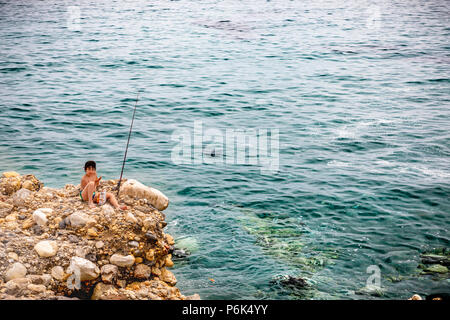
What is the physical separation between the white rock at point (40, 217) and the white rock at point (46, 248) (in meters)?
0.69

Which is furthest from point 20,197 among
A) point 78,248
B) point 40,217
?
point 78,248

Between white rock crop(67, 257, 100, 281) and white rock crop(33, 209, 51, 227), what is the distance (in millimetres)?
1215

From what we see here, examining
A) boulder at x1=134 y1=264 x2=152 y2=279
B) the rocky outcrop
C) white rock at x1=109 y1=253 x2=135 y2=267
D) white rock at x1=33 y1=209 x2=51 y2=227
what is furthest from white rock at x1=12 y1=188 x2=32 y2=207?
boulder at x1=134 y1=264 x2=152 y2=279

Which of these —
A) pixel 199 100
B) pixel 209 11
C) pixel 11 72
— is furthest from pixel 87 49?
pixel 209 11

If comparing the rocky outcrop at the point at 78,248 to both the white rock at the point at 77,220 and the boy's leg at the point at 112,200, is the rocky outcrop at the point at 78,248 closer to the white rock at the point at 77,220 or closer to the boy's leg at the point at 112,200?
the white rock at the point at 77,220

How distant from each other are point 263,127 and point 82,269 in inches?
494

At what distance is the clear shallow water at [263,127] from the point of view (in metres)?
10.7

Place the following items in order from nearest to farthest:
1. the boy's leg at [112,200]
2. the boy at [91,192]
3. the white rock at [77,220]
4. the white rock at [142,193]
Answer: the white rock at [77,220] < the boy at [91,192] < the boy's leg at [112,200] < the white rock at [142,193]

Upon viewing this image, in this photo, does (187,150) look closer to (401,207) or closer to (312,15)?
(401,207)

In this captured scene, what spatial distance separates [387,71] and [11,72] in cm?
2288

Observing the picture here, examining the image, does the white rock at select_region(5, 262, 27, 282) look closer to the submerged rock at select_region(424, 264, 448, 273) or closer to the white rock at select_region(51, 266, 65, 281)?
the white rock at select_region(51, 266, 65, 281)

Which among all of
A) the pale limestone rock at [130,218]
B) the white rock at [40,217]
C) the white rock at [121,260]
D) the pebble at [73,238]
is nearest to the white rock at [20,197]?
the white rock at [40,217]

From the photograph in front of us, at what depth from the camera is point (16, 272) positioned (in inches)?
303

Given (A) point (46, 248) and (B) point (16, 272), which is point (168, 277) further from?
(B) point (16, 272)
